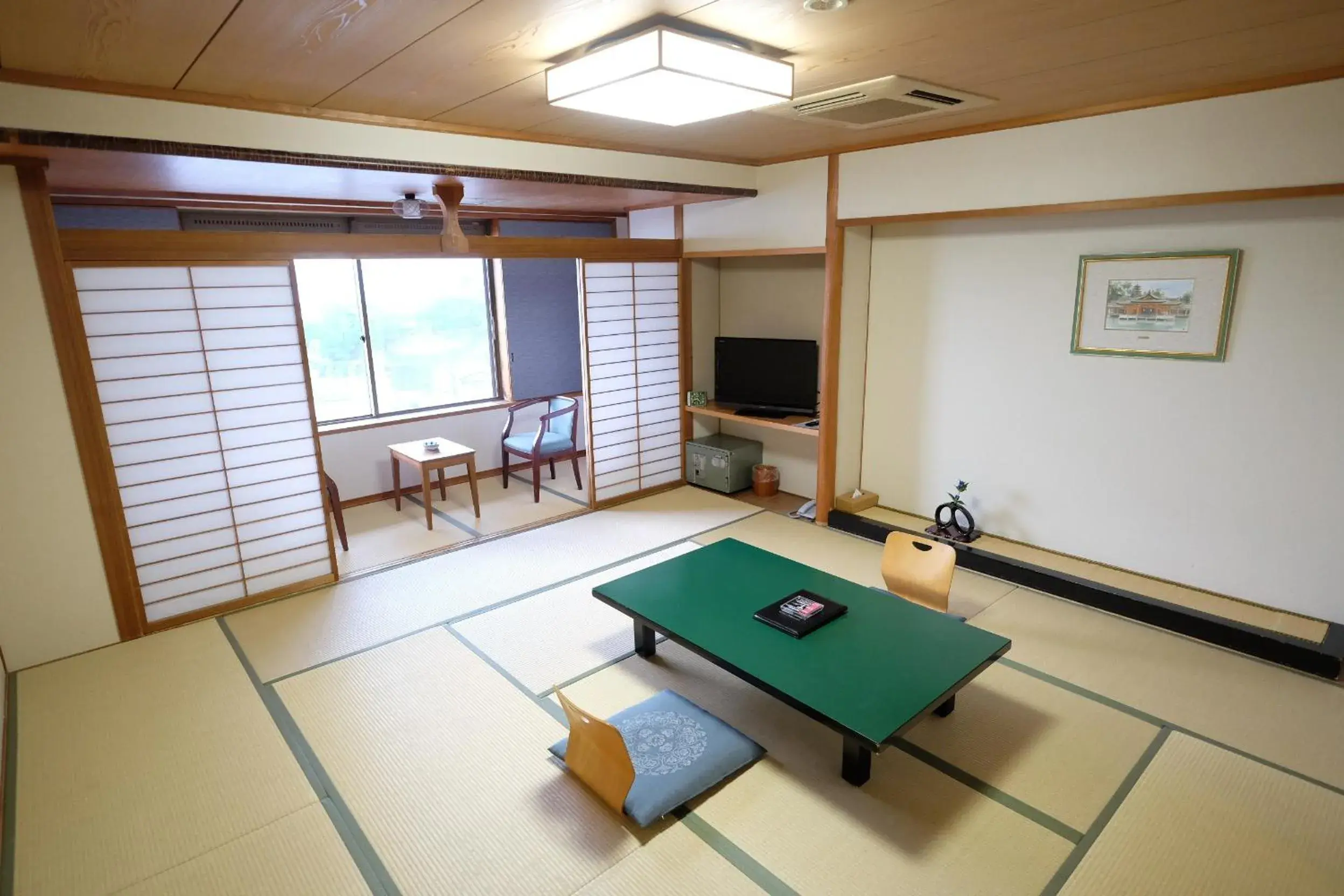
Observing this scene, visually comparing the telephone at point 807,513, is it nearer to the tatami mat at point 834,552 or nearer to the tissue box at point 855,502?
the tatami mat at point 834,552

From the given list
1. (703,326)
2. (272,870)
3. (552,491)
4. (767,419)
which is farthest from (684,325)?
(272,870)

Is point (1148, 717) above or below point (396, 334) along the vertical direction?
below

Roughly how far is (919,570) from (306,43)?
11.1 feet

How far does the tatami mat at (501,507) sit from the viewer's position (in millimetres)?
5629

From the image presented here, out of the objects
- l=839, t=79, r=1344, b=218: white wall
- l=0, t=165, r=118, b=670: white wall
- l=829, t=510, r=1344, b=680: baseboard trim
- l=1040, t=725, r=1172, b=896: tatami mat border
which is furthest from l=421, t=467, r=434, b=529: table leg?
l=1040, t=725, r=1172, b=896: tatami mat border

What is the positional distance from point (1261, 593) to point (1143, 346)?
145 centimetres

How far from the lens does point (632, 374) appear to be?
19.7 ft

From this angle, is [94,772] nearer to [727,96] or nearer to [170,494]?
[170,494]

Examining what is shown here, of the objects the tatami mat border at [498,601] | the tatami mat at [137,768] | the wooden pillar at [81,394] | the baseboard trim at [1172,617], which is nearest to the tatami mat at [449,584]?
the tatami mat border at [498,601]

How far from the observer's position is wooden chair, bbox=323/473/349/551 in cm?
495

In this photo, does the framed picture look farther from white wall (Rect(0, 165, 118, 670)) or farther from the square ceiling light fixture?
white wall (Rect(0, 165, 118, 670))

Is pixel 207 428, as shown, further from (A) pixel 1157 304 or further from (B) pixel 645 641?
(A) pixel 1157 304

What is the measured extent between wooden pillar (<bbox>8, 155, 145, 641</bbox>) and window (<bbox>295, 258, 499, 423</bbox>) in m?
2.54

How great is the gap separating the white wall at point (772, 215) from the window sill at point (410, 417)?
2617mm
